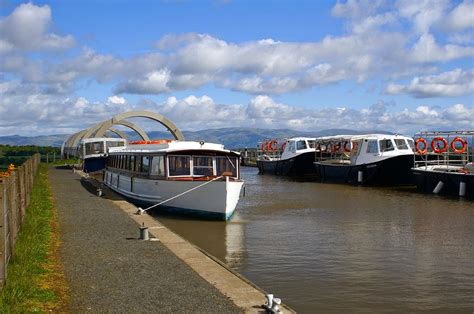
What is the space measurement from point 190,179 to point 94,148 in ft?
91.1

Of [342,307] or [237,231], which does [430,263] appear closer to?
[342,307]

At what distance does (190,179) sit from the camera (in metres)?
20.9

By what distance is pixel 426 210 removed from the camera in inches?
965

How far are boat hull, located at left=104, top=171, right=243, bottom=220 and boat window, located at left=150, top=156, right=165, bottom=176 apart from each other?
31cm

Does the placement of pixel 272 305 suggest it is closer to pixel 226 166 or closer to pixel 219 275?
pixel 219 275

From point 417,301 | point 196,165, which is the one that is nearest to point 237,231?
point 196,165

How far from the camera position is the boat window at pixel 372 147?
3892cm

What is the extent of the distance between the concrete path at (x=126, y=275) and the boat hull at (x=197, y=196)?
4406 millimetres

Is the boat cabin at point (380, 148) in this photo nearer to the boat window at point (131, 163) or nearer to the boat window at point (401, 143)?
the boat window at point (401, 143)

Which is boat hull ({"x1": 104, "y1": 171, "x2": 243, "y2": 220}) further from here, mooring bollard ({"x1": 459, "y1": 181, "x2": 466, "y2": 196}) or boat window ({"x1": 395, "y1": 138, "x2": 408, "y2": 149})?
boat window ({"x1": 395, "y1": 138, "x2": 408, "y2": 149})

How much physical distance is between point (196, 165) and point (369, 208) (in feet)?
28.9

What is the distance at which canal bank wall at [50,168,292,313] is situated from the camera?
28.0 ft

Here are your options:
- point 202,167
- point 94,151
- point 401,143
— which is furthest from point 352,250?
point 94,151

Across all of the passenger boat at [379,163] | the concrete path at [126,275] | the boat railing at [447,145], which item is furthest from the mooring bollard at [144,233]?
the passenger boat at [379,163]
